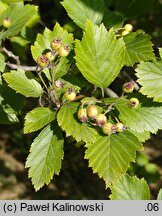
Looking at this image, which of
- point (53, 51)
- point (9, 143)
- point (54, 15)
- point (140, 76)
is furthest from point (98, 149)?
point (9, 143)

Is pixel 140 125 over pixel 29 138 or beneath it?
over

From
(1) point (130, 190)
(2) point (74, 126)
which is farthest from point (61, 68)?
(1) point (130, 190)

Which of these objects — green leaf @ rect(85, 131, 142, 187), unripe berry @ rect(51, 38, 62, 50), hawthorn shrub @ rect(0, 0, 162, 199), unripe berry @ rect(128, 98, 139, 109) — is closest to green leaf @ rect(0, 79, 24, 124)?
hawthorn shrub @ rect(0, 0, 162, 199)

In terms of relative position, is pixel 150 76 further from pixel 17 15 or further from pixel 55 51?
pixel 17 15

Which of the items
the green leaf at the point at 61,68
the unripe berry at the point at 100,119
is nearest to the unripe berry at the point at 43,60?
the green leaf at the point at 61,68

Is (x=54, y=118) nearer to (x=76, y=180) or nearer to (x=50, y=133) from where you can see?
(x=50, y=133)

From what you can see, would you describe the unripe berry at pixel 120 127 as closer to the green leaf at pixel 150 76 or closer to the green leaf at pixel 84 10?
the green leaf at pixel 150 76
